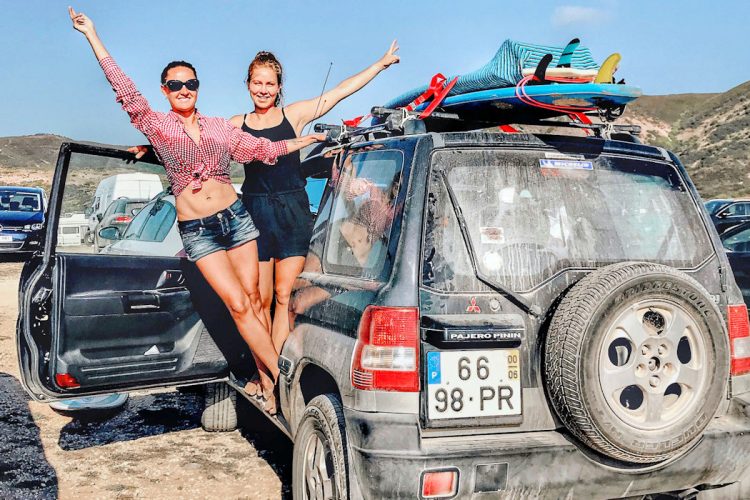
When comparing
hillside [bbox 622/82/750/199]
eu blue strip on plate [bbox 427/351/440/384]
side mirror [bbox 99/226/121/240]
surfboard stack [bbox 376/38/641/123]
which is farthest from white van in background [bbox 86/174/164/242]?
hillside [bbox 622/82/750/199]

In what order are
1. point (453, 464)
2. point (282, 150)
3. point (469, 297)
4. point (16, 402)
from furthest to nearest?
point (16, 402), point (282, 150), point (469, 297), point (453, 464)

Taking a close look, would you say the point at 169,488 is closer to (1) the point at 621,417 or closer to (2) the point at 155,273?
(2) the point at 155,273

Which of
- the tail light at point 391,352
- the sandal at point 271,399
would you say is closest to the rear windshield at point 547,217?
the tail light at point 391,352

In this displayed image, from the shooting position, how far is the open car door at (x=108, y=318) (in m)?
3.97

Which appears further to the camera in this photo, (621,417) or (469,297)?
(469,297)

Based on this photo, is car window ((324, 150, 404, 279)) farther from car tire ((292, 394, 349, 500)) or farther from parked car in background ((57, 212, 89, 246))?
parked car in background ((57, 212, 89, 246))

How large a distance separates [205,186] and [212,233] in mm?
279

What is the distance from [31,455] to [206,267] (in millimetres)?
2123

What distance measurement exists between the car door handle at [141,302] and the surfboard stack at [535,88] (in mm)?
1998

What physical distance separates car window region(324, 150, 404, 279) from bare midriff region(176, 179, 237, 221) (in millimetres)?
887

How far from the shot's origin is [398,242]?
8.94 ft

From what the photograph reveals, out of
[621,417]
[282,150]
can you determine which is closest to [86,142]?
[282,150]

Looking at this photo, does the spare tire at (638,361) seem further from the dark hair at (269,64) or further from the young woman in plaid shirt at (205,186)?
the dark hair at (269,64)

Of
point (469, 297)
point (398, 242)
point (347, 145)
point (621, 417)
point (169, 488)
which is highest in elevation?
point (347, 145)
